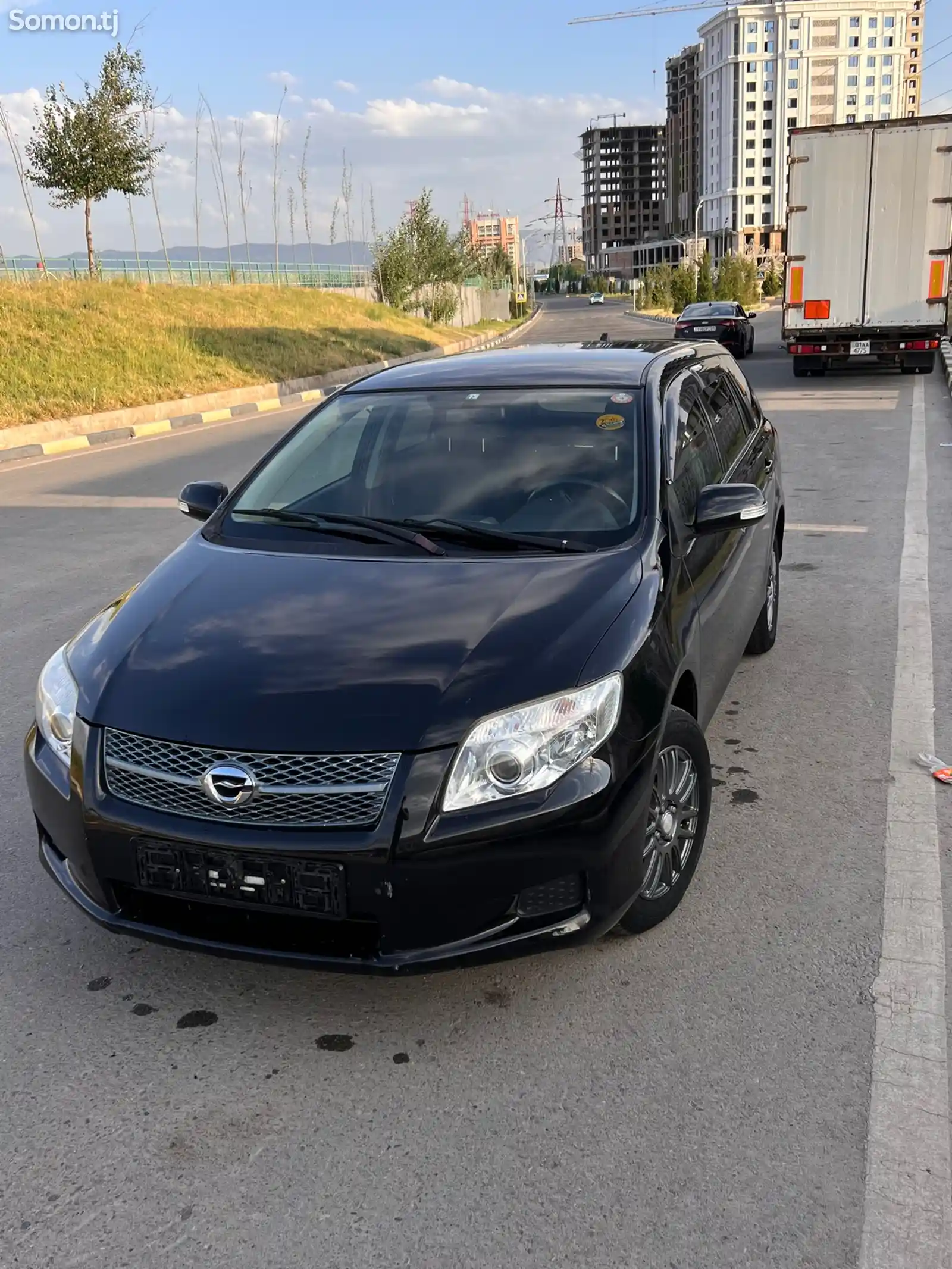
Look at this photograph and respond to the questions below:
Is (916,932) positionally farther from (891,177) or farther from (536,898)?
(891,177)

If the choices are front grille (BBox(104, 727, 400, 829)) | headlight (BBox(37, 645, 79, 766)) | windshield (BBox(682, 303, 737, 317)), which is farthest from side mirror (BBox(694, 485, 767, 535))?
windshield (BBox(682, 303, 737, 317))

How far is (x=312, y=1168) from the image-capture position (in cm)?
241

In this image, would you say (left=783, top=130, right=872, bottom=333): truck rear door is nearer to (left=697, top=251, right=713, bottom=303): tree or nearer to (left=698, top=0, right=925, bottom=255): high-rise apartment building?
(left=697, top=251, right=713, bottom=303): tree

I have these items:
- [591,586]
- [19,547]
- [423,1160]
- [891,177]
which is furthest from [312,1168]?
[891,177]

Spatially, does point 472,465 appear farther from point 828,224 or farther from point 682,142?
point 682,142

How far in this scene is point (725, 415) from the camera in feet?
16.3

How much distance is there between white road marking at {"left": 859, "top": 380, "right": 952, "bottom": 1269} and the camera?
220 cm

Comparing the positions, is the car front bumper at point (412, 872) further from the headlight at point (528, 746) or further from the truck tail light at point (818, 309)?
the truck tail light at point (818, 309)

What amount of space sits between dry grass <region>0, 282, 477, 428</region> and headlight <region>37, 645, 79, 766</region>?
14.3m

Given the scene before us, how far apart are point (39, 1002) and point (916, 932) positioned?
2387 mm

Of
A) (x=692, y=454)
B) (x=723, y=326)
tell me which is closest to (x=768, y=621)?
(x=692, y=454)

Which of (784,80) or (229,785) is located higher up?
(784,80)

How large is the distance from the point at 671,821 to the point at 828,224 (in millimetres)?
17339

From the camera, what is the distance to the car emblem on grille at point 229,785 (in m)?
2.63
